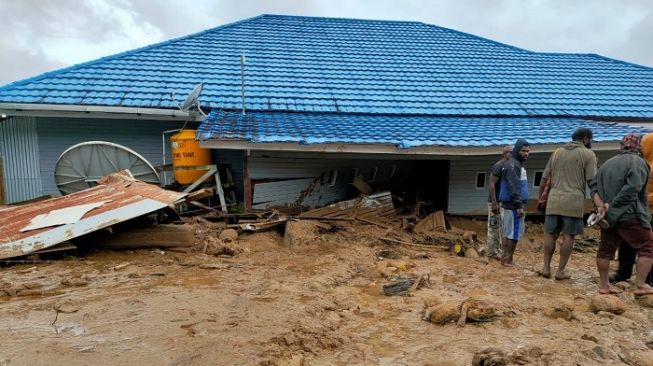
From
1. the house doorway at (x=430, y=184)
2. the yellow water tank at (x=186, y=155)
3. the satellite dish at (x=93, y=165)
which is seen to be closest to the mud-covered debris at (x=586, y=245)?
the house doorway at (x=430, y=184)

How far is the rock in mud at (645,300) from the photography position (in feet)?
14.3

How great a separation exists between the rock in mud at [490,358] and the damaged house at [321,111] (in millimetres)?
5058

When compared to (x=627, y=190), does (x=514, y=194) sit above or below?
below

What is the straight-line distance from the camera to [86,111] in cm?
899

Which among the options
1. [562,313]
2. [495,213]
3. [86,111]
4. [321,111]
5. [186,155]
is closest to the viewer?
[562,313]

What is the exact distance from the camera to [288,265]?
→ 5793 millimetres

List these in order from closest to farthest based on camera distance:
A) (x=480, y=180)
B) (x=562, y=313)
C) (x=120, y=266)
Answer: (x=562, y=313), (x=120, y=266), (x=480, y=180)

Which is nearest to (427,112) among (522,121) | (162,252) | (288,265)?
(522,121)

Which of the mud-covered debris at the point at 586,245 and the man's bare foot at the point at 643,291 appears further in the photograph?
Answer: the mud-covered debris at the point at 586,245

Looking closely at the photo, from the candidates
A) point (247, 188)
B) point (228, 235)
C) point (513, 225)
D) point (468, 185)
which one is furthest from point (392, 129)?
point (228, 235)

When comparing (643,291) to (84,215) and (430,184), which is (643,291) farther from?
(84,215)

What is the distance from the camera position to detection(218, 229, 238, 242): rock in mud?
6688mm

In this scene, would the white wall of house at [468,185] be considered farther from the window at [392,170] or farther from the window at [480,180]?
the window at [392,170]

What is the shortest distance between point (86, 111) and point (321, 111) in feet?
17.5
